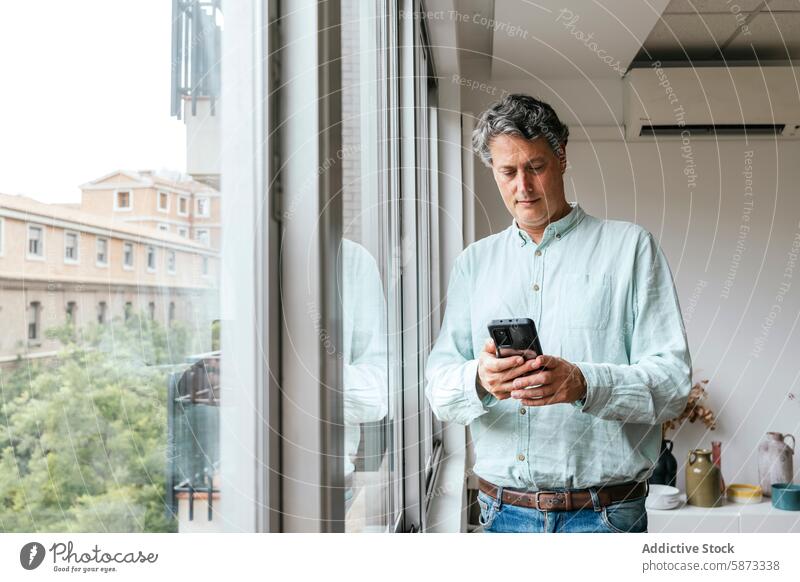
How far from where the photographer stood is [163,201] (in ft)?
0.76

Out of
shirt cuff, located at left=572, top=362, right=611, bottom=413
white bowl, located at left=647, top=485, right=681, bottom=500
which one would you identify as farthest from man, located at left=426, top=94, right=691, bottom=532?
white bowl, located at left=647, top=485, right=681, bottom=500

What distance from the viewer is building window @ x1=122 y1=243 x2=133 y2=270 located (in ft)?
0.70

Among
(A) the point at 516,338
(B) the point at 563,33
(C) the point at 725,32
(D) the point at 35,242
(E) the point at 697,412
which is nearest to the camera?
(D) the point at 35,242

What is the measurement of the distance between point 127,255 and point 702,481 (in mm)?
1275

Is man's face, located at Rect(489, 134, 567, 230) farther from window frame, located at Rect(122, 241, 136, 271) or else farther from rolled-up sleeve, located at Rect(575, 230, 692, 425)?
window frame, located at Rect(122, 241, 136, 271)

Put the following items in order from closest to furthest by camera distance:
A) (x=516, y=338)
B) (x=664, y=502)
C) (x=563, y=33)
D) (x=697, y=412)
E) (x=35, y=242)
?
(x=35, y=242), (x=516, y=338), (x=664, y=502), (x=563, y=33), (x=697, y=412)

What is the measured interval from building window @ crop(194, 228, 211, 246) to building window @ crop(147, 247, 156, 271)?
0.03 metres

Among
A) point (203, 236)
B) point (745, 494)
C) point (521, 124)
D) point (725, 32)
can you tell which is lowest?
point (745, 494)

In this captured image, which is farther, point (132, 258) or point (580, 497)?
point (580, 497)

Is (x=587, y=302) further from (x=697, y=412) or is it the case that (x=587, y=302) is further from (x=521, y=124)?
(x=697, y=412)

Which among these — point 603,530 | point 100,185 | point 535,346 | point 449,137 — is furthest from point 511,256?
point 449,137

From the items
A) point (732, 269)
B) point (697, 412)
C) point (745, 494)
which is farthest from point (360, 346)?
point (732, 269)

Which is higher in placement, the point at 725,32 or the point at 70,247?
the point at 725,32

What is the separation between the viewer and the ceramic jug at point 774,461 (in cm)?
129
